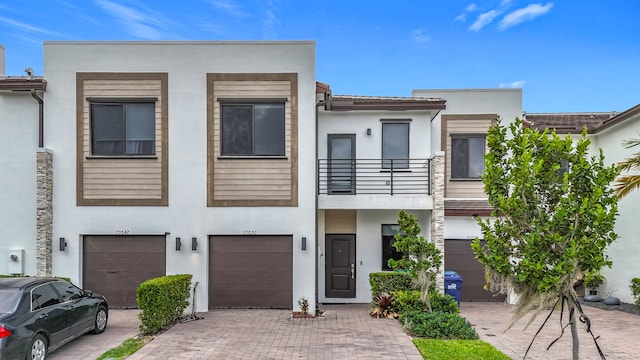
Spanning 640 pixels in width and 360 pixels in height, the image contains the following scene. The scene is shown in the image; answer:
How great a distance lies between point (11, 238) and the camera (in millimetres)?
11242

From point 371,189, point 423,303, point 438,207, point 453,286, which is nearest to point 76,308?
point 423,303

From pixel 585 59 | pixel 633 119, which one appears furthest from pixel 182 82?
pixel 585 59

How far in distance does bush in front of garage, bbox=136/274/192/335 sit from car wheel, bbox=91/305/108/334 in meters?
0.89

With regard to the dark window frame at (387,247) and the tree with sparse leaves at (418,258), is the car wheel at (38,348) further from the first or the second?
the dark window frame at (387,247)

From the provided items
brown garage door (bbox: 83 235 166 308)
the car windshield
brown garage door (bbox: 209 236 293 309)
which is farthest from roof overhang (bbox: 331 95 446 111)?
the car windshield

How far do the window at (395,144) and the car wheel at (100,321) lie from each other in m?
8.67

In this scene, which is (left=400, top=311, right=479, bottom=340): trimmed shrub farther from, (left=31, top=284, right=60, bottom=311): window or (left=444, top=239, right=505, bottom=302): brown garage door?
(left=31, top=284, right=60, bottom=311): window

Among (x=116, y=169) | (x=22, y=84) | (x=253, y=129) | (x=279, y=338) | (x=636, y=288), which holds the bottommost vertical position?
(x=279, y=338)

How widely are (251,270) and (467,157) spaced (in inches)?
328

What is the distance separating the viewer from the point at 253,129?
11.2 m

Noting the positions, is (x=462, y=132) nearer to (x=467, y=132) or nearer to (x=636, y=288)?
(x=467, y=132)

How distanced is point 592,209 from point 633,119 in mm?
10059

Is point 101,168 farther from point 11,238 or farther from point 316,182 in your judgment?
point 316,182

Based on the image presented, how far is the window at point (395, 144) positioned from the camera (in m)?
13.0
